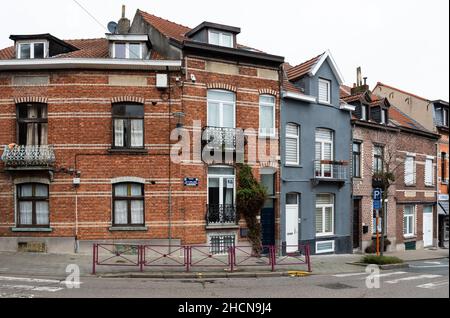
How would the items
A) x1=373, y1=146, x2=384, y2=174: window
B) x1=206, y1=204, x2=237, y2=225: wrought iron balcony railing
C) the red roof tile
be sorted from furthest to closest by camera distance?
x1=373, y1=146, x2=384, y2=174: window
the red roof tile
x1=206, y1=204, x2=237, y2=225: wrought iron balcony railing

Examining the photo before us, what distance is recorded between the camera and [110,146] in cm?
1616

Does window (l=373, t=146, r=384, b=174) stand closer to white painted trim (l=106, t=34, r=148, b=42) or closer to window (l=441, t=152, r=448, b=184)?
window (l=441, t=152, r=448, b=184)

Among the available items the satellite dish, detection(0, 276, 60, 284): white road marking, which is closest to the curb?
detection(0, 276, 60, 284): white road marking

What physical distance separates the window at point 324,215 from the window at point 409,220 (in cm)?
670

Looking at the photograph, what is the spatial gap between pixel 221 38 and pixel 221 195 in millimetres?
6422

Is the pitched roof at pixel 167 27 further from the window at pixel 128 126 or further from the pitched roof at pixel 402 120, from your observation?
the pitched roof at pixel 402 120

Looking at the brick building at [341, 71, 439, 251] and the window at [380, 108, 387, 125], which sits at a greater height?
the window at [380, 108, 387, 125]

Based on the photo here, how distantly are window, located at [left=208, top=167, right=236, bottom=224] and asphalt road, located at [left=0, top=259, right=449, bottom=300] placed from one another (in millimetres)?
4099

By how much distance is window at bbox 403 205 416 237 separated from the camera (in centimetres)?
2472

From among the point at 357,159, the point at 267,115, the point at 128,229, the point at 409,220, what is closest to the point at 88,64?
the point at 128,229

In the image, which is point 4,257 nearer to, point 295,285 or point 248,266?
point 248,266

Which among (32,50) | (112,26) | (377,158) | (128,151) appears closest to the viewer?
(128,151)

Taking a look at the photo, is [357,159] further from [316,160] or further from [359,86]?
[359,86]

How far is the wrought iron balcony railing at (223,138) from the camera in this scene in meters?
16.6
